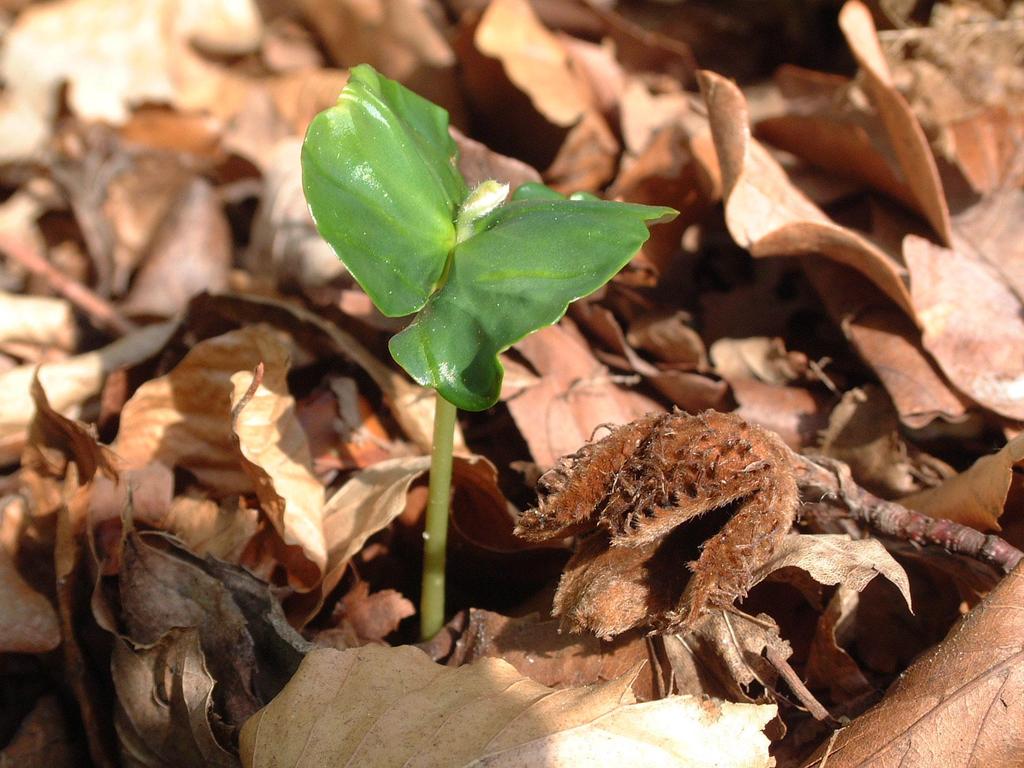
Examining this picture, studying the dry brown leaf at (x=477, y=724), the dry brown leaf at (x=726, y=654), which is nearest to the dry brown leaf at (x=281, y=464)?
the dry brown leaf at (x=477, y=724)

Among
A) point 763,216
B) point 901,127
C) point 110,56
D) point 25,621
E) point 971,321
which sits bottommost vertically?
point 25,621

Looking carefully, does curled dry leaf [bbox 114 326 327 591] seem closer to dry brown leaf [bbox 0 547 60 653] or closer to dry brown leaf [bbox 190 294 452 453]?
dry brown leaf [bbox 190 294 452 453]

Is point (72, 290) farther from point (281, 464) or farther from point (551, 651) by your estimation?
point (551, 651)

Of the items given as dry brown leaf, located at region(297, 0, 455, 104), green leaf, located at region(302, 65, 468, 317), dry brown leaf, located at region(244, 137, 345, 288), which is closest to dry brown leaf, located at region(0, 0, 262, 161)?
dry brown leaf, located at region(297, 0, 455, 104)

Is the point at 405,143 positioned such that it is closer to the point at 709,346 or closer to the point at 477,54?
the point at 709,346

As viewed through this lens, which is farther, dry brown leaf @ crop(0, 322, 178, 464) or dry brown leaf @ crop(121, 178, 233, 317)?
dry brown leaf @ crop(121, 178, 233, 317)

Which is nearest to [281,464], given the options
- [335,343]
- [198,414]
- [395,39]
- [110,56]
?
[198,414]
